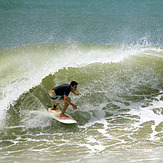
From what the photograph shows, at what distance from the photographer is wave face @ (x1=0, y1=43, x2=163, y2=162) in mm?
4457

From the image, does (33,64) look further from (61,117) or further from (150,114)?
(150,114)

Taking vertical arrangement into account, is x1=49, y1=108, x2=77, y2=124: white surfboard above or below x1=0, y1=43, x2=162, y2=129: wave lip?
below

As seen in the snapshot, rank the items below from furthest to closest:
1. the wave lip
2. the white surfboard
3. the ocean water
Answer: the wave lip → the white surfboard → the ocean water

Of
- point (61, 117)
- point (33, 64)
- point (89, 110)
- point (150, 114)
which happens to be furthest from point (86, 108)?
point (33, 64)

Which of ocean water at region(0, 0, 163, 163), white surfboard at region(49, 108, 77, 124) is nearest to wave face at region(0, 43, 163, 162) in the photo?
ocean water at region(0, 0, 163, 163)

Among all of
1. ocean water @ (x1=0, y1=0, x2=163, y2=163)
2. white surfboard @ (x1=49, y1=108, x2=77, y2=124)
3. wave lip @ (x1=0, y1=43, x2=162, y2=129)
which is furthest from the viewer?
wave lip @ (x1=0, y1=43, x2=162, y2=129)

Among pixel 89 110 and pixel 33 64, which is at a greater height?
pixel 33 64

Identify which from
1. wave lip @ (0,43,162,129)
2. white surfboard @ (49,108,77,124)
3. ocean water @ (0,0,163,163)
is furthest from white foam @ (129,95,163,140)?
wave lip @ (0,43,162,129)

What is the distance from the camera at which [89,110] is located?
622 centimetres

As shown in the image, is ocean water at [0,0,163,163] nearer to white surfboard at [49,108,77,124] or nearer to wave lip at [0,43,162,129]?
wave lip at [0,43,162,129]

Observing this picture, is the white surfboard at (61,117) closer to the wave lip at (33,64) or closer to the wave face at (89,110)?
the wave face at (89,110)

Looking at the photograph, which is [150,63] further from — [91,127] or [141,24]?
[141,24]

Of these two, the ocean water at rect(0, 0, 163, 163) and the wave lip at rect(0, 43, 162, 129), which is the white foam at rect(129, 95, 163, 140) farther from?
the wave lip at rect(0, 43, 162, 129)

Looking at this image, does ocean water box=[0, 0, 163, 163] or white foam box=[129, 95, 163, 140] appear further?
white foam box=[129, 95, 163, 140]
